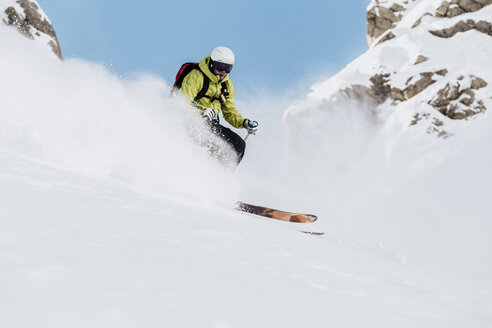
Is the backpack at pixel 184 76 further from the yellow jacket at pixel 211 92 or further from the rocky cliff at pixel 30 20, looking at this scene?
the rocky cliff at pixel 30 20

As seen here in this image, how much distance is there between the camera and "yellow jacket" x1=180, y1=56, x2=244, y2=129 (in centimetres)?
650

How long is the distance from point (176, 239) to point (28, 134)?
456cm

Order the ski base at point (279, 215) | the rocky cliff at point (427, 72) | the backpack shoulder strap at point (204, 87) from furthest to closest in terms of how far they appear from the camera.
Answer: the rocky cliff at point (427, 72) → the backpack shoulder strap at point (204, 87) → the ski base at point (279, 215)

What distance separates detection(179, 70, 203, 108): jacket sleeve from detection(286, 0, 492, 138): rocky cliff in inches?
547

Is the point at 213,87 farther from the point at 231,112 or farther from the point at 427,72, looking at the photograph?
the point at 427,72

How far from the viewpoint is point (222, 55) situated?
21.3 ft

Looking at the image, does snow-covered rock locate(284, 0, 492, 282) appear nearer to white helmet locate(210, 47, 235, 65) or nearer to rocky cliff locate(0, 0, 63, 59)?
white helmet locate(210, 47, 235, 65)

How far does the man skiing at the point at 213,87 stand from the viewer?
6.48 m

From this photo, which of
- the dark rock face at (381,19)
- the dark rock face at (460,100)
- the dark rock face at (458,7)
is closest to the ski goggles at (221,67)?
the dark rock face at (460,100)

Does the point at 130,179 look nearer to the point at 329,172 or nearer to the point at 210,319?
the point at 210,319

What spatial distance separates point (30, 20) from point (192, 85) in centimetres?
3184

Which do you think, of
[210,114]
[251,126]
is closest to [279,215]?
[251,126]

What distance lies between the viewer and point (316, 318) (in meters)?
1.23

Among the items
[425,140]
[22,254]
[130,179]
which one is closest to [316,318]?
[22,254]
